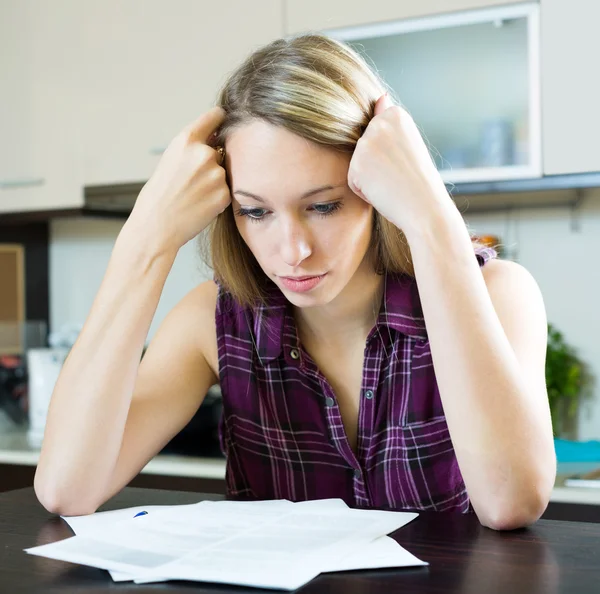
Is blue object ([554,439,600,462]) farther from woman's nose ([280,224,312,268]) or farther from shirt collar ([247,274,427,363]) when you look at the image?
woman's nose ([280,224,312,268])

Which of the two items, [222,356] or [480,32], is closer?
[222,356]

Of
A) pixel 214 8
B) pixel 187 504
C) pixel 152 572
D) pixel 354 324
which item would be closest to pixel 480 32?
pixel 214 8

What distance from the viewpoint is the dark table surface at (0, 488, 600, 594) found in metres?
0.73

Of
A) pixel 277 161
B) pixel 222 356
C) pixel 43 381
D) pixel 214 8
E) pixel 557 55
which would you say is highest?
pixel 214 8

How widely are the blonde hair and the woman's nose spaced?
0.12 meters

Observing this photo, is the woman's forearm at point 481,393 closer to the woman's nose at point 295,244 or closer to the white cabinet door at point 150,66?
the woman's nose at point 295,244

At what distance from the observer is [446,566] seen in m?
0.78

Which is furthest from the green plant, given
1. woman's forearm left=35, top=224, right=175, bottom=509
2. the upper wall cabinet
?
woman's forearm left=35, top=224, right=175, bottom=509

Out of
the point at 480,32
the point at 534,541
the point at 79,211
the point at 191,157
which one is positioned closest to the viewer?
the point at 534,541

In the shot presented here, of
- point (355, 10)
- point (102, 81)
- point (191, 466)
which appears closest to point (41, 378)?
point (191, 466)

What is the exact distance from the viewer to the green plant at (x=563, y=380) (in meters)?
2.38

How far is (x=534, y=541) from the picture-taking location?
884 mm

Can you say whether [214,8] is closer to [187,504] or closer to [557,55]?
[557,55]

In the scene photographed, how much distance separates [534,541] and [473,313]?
27 centimetres
